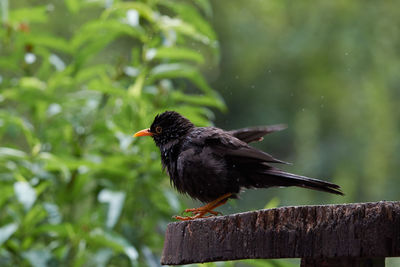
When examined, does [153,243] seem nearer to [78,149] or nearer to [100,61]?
[78,149]

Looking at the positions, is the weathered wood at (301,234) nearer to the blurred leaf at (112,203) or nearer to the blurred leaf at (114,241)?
the blurred leaf at (114,241)

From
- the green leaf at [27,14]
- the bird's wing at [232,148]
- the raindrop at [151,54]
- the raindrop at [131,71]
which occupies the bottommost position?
the bird's wing at [232,148]

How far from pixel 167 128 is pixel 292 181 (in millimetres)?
911

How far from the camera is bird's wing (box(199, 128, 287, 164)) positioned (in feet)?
9.32

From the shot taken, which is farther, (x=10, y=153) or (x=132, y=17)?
(x=132, y=17)

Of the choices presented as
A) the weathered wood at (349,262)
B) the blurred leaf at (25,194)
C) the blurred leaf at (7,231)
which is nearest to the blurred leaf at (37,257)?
the blurred leaf at (7,231)

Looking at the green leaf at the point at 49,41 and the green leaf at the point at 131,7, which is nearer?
the green leaf at the point at 131,7

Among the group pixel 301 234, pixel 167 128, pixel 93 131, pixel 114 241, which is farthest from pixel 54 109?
pixel 301 234

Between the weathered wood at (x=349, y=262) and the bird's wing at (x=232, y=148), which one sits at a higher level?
the bird's wing at (x=232, y=148)

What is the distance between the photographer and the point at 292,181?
2.80 meters

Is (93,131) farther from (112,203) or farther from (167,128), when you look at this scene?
(167,128)

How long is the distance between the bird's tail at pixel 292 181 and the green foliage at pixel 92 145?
2.88ft

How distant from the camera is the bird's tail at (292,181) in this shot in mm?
2479

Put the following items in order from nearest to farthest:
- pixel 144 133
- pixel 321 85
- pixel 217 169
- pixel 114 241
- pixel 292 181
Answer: pixel 292 181 < pixel 217 169 < pixel 114 241 < pixel 144 133 < pixel 321 85
